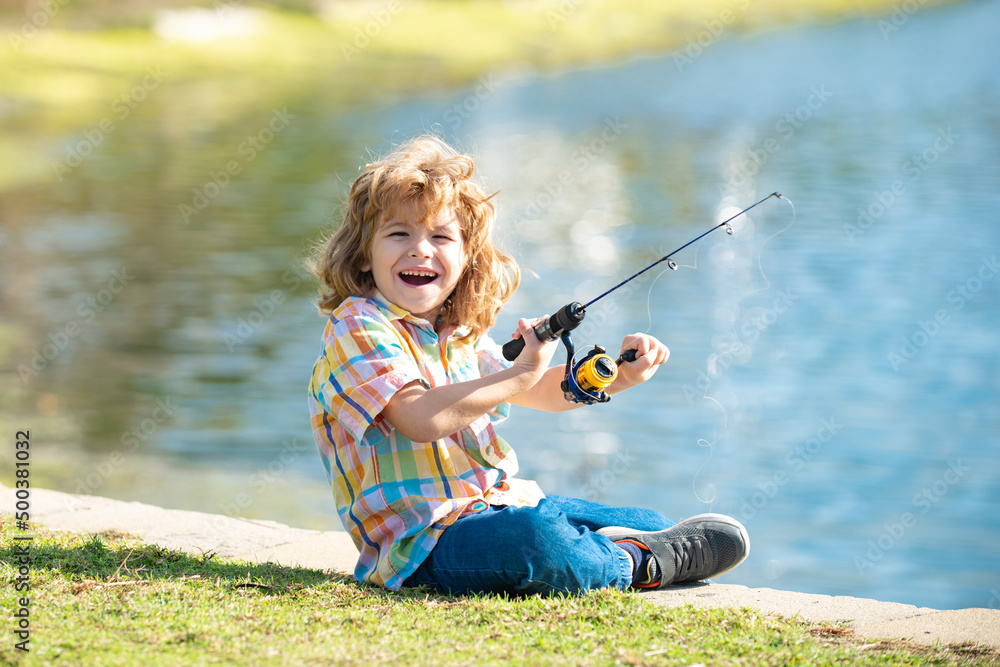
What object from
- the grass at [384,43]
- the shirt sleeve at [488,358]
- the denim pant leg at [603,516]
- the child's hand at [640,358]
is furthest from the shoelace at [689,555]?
the grass at [384,43]

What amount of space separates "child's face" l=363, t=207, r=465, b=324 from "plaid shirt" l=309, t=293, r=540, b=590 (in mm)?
52

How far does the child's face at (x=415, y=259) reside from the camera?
304 centimetres

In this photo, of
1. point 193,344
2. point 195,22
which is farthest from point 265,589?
point 195,22

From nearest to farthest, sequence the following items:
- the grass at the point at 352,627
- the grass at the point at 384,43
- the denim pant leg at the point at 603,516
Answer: the grass at the point at 352,627 → the denim pant leg at the point at 603,516 → the grass at the point at 384,43

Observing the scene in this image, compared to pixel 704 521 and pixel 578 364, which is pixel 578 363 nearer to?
pixel 578 364

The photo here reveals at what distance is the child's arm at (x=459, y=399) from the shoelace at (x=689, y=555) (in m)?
0.69

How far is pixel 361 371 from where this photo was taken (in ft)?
9.40

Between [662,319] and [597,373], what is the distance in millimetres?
6896

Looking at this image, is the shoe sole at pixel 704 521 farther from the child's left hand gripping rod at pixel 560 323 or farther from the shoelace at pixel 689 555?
the child's left hand gripping rod at pixel 560 323

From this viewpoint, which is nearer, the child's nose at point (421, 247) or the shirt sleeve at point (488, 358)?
the child's nose at point (421, 247)

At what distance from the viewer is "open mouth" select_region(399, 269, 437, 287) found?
3048 mm

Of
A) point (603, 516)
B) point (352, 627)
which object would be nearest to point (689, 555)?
point (603, 516)

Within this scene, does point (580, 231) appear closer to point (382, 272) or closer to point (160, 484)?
point (160, 484)

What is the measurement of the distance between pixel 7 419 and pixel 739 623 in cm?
617
